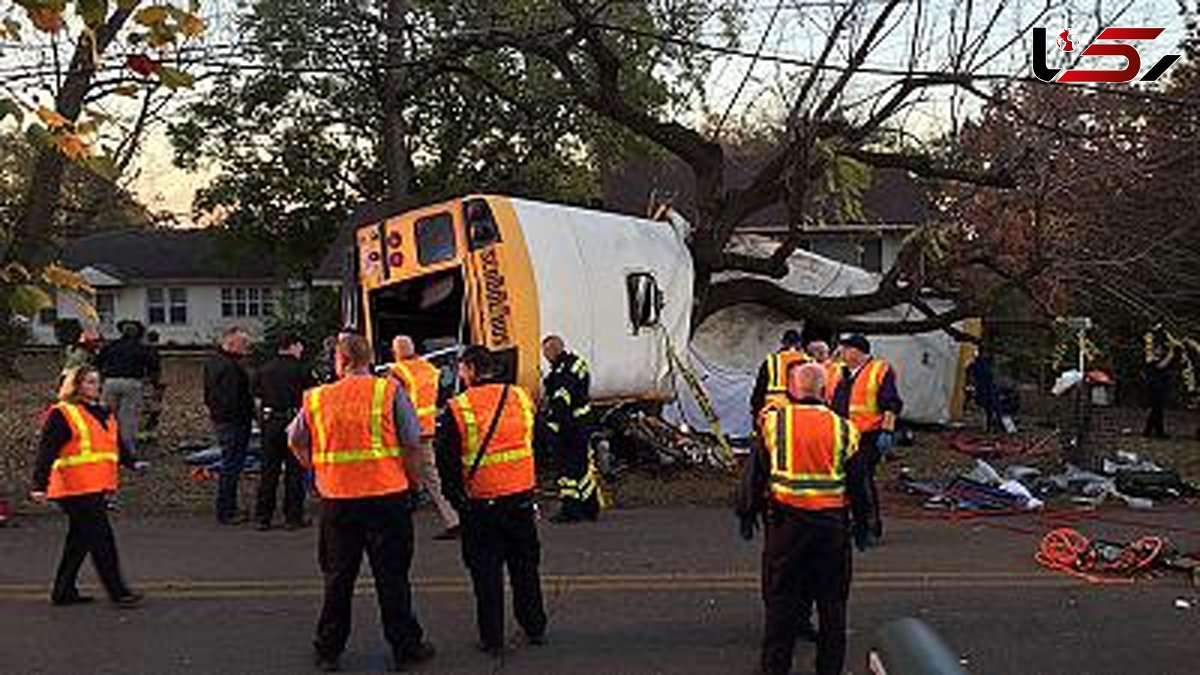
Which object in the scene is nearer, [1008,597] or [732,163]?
[1008,597]

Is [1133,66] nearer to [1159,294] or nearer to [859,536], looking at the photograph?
[1159,294]

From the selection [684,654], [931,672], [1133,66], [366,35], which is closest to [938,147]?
[1133,66]

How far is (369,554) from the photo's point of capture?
24.6 feet

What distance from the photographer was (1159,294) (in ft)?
59.5

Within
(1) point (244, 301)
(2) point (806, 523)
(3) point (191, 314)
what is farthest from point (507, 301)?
(3) point (191, 314)

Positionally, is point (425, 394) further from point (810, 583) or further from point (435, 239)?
point (810, 583)

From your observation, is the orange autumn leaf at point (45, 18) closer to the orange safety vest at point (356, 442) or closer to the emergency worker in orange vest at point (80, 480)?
the orange safety vest at point (356, 442)

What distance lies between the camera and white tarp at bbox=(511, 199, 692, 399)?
14031 millimetres

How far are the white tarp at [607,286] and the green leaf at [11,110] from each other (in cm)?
1031

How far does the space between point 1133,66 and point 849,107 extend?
3029 mm

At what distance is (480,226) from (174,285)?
4942cm

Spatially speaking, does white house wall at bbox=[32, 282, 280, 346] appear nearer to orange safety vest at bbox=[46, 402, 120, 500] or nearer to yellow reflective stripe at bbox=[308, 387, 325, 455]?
orange safety vest at bbox=[46, 402, 120, 500]

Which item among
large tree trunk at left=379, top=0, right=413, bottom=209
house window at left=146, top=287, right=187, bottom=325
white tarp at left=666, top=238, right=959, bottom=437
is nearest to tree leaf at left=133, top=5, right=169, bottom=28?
white tarp at left=666, top=238, right=959, bottom=437

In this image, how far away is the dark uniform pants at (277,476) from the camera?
40.3 ft
